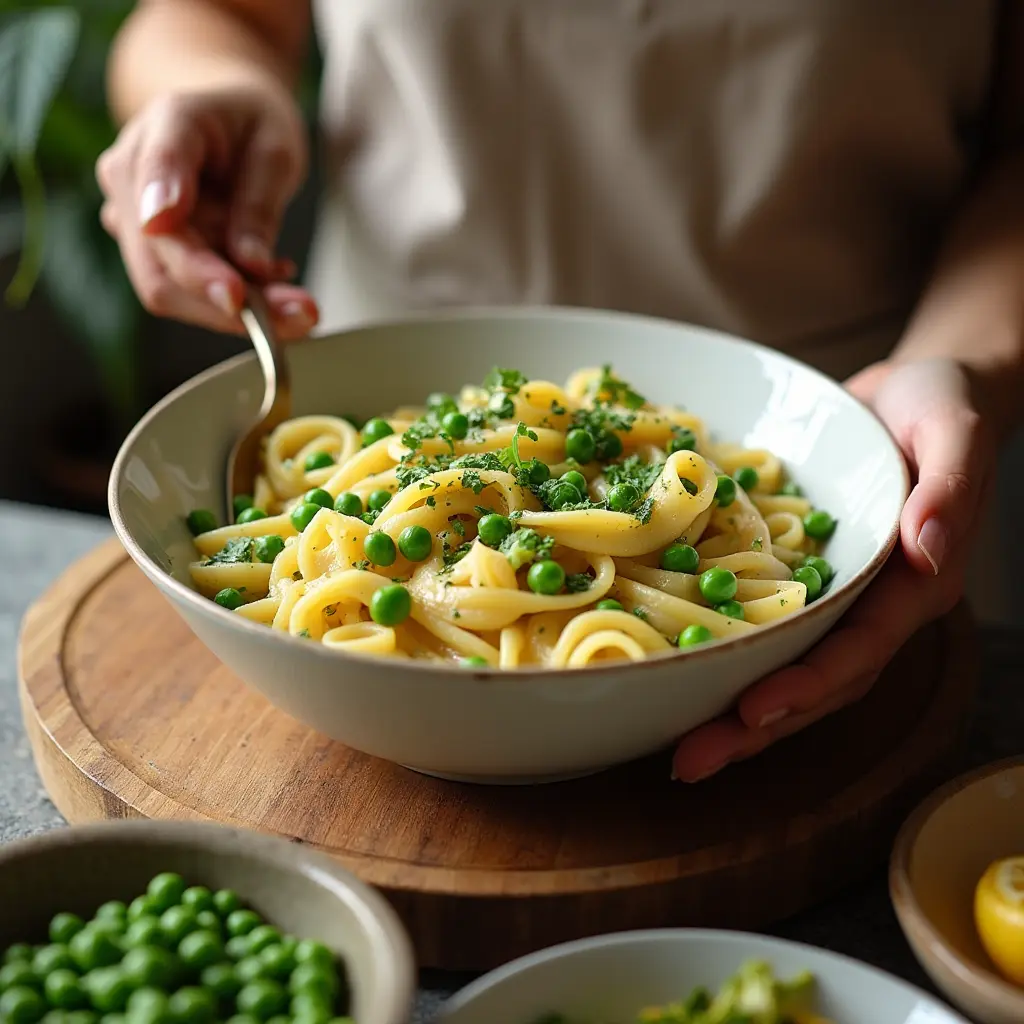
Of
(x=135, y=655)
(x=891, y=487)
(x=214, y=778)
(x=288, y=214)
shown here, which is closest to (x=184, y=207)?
(x=135, y=655)

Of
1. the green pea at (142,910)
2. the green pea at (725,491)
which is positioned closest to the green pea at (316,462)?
the green pea at (725,491)

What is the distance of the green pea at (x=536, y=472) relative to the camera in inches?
98.8

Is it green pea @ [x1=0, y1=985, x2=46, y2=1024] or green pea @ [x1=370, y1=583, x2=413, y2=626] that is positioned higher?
green pea @ [x1=370, y1=583, x2=413, y2=626]

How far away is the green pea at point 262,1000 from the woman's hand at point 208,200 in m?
1.81

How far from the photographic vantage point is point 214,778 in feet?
7.59

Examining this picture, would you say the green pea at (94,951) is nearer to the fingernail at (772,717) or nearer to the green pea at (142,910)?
the green pea at (142,910)

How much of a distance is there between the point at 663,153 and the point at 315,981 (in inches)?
96.2

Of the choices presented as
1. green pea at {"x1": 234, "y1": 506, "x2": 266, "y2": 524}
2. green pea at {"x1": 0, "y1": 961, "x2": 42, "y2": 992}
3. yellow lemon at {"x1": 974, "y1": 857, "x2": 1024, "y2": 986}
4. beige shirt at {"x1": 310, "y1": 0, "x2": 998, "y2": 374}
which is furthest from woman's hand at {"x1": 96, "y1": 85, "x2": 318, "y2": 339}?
yellow lemon at {"x1": 974, "y1": 857, "x2": 1024, "y2": 986}

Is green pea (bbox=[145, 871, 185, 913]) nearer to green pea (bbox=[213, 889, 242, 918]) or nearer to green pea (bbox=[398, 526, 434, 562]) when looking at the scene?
green pea (bbox=[213, 889, 242, 918])

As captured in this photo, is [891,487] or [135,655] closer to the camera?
[891,487]

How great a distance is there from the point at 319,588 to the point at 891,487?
3.77ft

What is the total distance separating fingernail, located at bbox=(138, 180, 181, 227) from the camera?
2.98 meters

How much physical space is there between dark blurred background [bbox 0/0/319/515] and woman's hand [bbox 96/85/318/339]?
122 centimetres

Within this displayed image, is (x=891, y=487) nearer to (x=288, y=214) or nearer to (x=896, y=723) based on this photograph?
(x=896, y=723)
